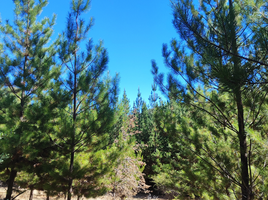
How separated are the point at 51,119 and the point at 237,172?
5393 mm

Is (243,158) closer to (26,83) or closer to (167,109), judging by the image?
(167,109)

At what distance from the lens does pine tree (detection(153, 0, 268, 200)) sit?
2.60 metres

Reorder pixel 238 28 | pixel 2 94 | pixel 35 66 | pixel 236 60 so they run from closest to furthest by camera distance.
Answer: pixel 236 60 < pixel 238 28 < pixel 35 66 < pixel 2 94

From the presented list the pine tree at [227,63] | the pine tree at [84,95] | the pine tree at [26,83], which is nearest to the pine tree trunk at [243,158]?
the pine tree at [227,63]

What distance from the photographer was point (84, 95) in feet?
18.7

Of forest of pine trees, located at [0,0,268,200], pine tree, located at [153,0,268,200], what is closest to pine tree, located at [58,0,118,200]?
forest of pine trees, located at [0,0,268,200]

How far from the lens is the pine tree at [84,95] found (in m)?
5.32

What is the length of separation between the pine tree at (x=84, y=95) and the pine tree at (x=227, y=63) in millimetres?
2195

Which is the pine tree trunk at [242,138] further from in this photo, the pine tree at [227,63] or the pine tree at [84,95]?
the pine tree at [84,95]

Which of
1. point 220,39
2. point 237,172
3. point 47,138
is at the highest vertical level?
point 220,39

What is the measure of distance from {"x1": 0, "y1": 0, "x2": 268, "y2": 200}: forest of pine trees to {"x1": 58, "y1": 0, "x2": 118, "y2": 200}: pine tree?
0.11 feet

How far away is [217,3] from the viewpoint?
3.77 meters

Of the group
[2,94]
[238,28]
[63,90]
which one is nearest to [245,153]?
[238,28]

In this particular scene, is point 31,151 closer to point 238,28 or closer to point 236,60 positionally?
point 236,60
